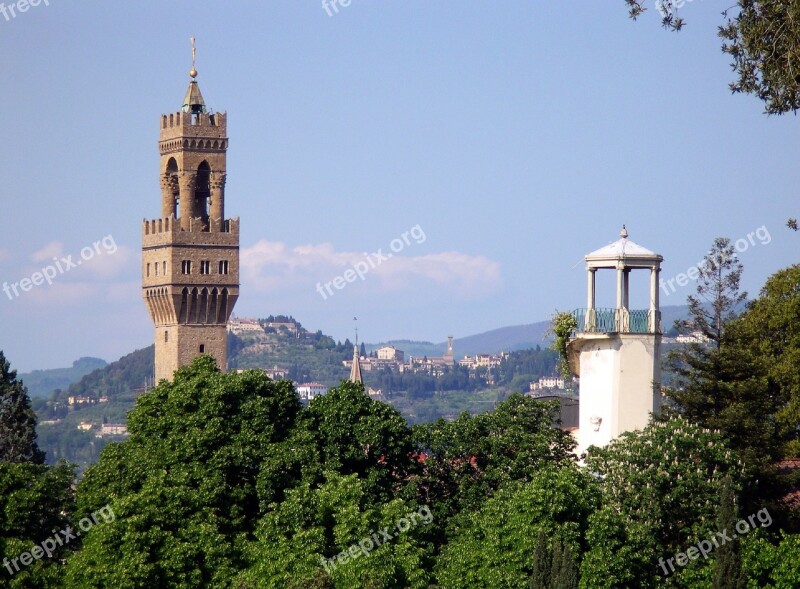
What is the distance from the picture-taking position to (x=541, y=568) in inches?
1588

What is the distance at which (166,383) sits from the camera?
166ft

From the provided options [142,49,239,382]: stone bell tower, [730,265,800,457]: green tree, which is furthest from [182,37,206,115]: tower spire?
[730,265,800,457]: green tree

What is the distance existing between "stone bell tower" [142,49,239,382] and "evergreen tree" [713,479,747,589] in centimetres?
4949

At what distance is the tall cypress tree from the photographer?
245 feet

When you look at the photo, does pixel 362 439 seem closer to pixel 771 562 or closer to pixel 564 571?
pixel 564 571

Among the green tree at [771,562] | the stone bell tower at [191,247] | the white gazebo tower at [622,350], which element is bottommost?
the green tree at [771,562]

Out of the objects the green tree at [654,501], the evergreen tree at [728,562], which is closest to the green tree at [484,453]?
the green tree at [654,501]

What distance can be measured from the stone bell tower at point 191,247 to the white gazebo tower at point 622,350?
1708 inches

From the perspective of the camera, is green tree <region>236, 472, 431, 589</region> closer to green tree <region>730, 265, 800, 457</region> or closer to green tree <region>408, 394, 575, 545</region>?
green tree <region>408, 394, 575, 545</region>

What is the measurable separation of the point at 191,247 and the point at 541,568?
167 feet

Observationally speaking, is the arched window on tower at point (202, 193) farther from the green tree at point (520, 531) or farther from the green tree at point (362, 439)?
the green tree at point (520, 531)

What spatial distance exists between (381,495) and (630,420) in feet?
21.7

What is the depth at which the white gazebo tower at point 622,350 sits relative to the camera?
46.2 m

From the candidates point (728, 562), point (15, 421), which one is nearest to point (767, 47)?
point (728, 562)
